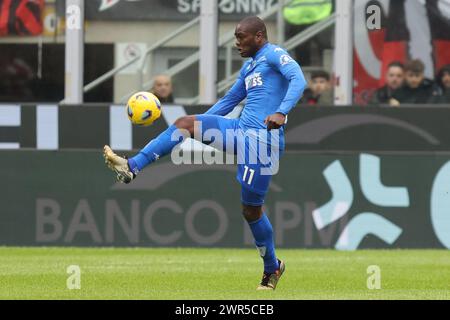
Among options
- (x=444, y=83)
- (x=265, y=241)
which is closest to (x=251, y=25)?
(x=265, y=241)

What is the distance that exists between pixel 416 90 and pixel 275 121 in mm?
7091

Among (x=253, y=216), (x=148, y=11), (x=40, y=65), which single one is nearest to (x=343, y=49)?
(x=148, y=11)

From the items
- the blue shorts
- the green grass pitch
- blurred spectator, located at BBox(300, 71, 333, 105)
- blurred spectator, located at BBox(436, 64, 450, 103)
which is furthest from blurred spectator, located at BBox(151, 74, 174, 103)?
the blue shorts

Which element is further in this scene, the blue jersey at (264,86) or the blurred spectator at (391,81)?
the blurred spectator at (391,81)

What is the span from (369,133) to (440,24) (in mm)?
1744

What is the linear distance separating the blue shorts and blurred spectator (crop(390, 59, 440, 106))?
21.1 ft

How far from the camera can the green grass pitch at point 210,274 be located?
419 inches

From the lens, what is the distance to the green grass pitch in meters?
10.6

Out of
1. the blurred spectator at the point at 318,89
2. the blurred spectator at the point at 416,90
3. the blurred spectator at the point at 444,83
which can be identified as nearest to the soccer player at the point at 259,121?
the blurred spectator at the point at 318,89

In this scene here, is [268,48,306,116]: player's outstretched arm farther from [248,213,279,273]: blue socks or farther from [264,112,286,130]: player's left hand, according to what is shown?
[248,213,279,273]: blue socks

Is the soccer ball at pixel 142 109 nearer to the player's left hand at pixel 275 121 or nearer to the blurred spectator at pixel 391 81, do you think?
the player's left hand at pixel 275 121

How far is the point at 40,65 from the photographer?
691 inches

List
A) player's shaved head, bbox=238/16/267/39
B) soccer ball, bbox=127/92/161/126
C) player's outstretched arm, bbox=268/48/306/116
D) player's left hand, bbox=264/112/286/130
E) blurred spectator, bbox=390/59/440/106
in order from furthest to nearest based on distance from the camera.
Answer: blurred spectator, bbox=390/59/440/106
player's shaved head, bbox=238/16/267/39
soccer ball, bbox=127/92/161/126
player's outstretched arm, bbox=268/48/306/116
player's left hand, bbox=264/112/286/130

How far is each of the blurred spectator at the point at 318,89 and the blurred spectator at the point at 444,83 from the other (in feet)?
4.76
